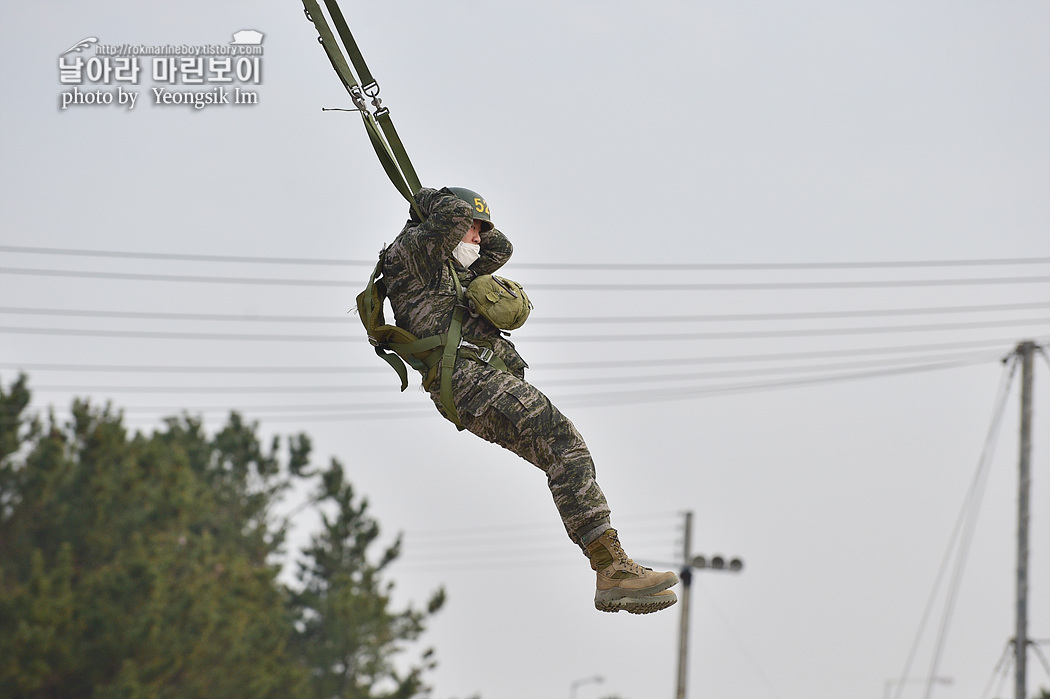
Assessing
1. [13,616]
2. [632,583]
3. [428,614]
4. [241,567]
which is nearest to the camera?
[632,583]

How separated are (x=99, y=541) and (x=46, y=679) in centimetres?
438

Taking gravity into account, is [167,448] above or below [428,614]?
above

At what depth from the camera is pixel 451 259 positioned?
8.20m

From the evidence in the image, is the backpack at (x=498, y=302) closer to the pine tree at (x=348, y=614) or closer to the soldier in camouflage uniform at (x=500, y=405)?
the soldier in camouflage uniform at (x=500, y=405)

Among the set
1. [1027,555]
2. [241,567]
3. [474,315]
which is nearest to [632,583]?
[474,315]

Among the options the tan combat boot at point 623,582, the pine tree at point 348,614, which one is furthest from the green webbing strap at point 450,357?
the pine tree at point 348,614

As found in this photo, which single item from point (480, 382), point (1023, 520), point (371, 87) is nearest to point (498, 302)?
point (480, 382)

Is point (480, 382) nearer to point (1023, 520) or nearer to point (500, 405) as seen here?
point (500, 405)

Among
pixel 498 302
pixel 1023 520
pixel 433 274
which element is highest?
pixel 1023 520

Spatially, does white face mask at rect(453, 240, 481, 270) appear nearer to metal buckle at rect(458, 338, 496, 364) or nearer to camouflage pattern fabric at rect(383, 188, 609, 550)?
camouflage pattern fabric at rect(383, 188, 609, 550)

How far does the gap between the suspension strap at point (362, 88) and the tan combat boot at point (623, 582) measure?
84.1 inches

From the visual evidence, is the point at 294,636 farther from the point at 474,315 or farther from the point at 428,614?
the point at 474,315

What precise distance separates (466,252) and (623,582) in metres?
2.15

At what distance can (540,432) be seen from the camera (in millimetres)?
7703
